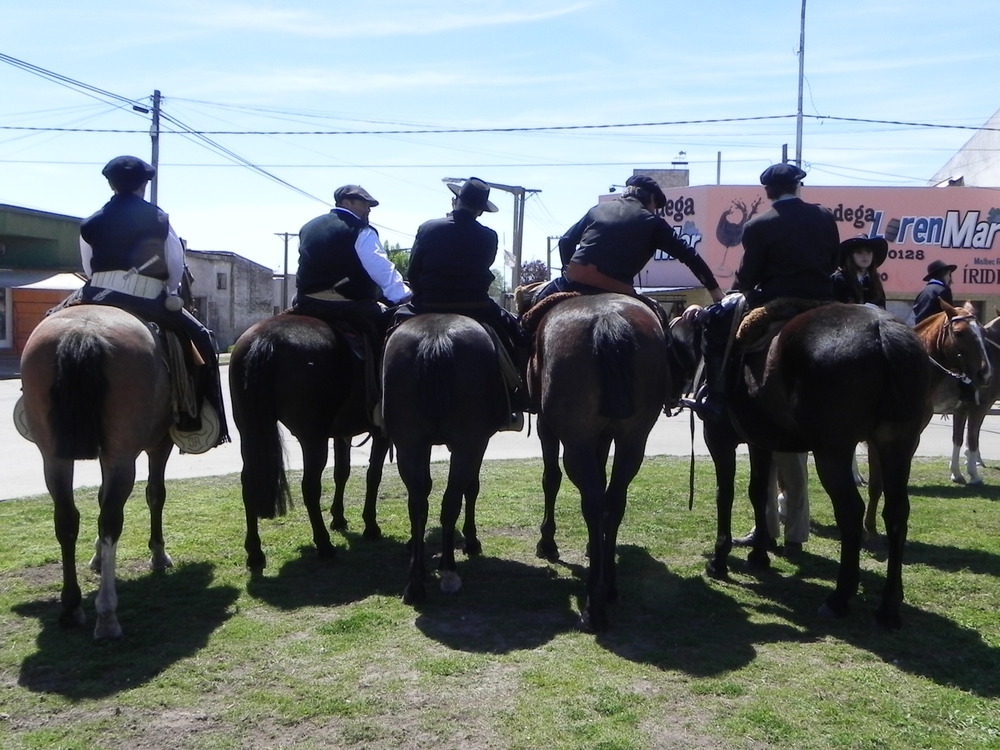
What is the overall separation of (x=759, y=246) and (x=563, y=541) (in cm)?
283

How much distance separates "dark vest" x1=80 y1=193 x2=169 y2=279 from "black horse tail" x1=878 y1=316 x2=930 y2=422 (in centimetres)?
444

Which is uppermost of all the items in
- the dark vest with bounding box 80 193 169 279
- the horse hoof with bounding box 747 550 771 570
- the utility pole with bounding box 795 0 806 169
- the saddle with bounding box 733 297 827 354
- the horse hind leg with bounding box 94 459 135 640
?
the utility pole with bounding box 795 0 806 169

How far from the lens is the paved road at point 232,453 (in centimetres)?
1101

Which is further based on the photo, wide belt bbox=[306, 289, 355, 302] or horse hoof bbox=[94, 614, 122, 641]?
wide belt bbox=[306, 289, 355, 302]

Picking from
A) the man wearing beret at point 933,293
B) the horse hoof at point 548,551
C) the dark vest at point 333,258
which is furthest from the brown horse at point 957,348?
the dark vest at point 333,258

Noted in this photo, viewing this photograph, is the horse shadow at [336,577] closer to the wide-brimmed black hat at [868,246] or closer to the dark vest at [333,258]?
the dark vest at [333,258]

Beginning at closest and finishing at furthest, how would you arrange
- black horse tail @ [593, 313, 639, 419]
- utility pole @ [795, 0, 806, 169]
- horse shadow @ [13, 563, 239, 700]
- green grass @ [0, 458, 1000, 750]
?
green grass @ [0, 458, 1000, 750], horse shadow @ [13, 563, 239, 700], black horse tail @ [593, 313, 639, 419], utility pole @ [795, 0, 806, 169]

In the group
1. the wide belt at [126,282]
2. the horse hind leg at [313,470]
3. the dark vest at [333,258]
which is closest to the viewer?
the wide belt at [126,282]

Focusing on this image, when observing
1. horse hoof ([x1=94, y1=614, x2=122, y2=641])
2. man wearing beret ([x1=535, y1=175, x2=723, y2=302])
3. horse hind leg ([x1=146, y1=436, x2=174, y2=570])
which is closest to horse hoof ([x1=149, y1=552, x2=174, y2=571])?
horse hind leg ([x1=146, y1=436, x2=174, y2=570])

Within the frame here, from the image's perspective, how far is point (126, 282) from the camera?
20.6 ft

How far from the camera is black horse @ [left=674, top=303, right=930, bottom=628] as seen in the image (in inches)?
218

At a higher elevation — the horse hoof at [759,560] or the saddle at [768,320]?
the saddle at [768,320]

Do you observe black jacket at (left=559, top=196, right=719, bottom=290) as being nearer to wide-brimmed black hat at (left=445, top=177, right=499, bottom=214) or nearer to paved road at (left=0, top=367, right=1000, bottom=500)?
wide-brimmed black hat at (left=445, top=177, right=499, bottom=214)

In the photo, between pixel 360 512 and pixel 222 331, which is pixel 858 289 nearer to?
pixel 360 512
